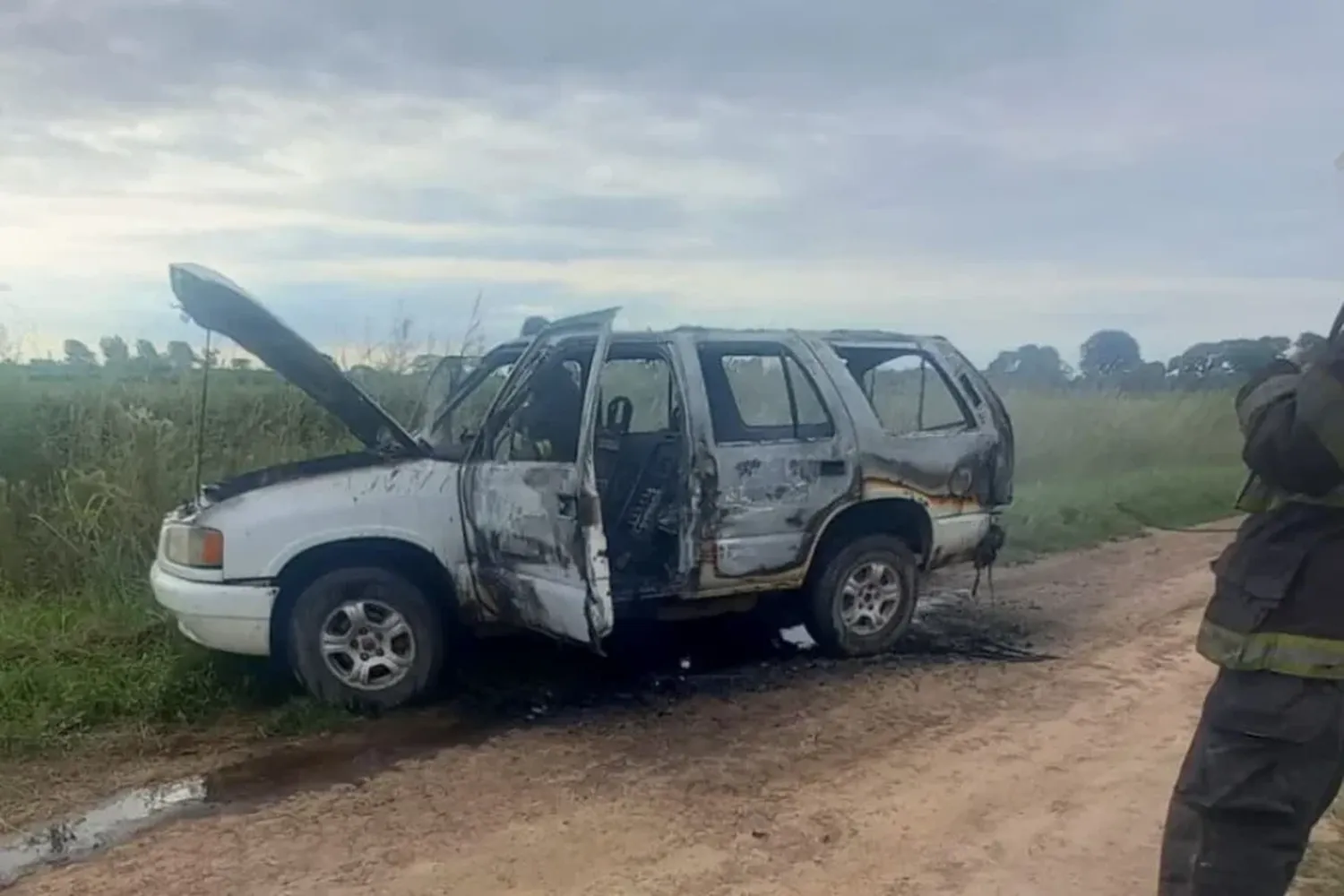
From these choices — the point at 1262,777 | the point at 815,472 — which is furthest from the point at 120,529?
the point at 1262,777

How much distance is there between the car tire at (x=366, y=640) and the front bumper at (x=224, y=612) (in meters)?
0.14

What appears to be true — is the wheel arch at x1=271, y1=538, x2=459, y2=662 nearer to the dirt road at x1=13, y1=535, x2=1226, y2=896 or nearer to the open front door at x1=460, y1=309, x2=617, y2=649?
the open front door at x1=460, y1=309, x2=617, y2=649

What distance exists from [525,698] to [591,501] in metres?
1.39

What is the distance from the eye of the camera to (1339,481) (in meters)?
2.63

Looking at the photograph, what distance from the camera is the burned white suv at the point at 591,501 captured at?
5.68 metres

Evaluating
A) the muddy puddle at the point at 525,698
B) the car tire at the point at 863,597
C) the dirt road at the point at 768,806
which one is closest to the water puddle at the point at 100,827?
the muddy puddle at the point at 525,698

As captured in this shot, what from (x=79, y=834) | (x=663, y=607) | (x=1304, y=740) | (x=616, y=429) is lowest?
(x=79, y=834)

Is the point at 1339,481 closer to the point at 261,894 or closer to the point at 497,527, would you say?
the point at 261,894

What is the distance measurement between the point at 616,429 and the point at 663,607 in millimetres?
1073

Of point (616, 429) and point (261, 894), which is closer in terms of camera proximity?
point (261, 894)

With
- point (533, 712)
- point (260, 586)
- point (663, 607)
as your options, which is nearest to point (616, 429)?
point (663, 607)

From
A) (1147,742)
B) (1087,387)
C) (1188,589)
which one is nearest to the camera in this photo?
(1147,742)

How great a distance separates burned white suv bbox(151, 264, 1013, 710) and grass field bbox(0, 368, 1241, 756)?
0.46m

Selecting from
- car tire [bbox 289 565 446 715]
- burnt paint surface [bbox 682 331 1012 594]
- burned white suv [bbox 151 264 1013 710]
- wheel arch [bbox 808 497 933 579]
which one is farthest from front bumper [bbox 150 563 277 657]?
wheel arch [bbox 808 497 933 579]
